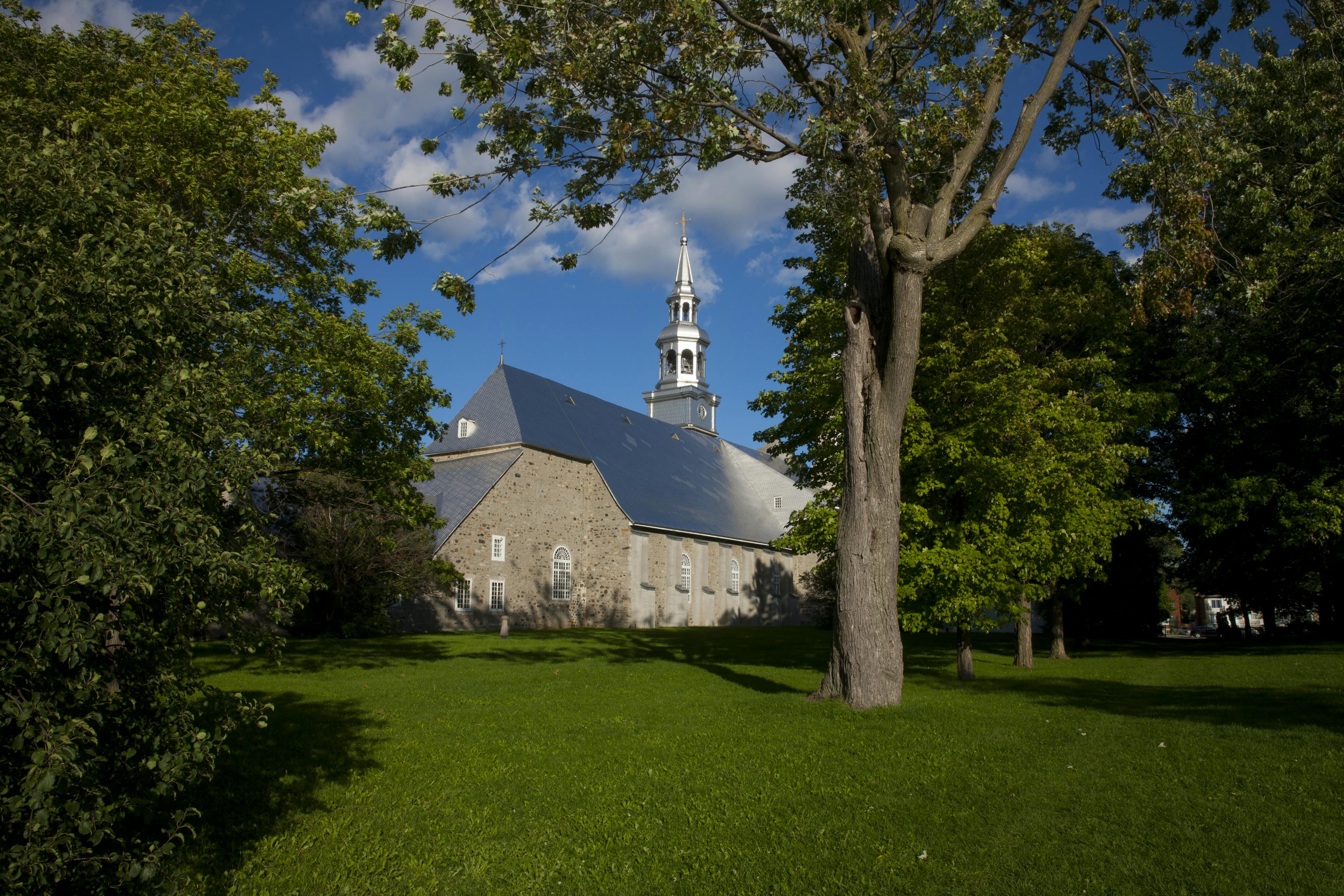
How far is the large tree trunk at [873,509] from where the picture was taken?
33.7 ft

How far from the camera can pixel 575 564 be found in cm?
3491

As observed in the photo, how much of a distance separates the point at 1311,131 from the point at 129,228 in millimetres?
19763

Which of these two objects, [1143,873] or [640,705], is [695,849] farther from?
[640,705]

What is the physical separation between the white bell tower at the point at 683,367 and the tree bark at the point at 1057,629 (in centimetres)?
3037

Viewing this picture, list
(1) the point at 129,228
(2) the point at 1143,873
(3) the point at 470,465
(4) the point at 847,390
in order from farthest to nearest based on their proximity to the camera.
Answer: (3) the point at 470,465 < (4) the point at 847,390 < (2) the point at 1143,873 < (1) the point at 129,228

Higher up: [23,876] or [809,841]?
[23,876]

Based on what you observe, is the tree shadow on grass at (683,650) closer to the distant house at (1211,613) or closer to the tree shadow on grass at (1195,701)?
the tree shadow on grass at (1195,701)

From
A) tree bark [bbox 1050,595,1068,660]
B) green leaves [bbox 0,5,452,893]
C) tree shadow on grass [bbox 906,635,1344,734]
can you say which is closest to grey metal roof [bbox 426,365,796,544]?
tree bark [bbox 1050,595,1068,660]

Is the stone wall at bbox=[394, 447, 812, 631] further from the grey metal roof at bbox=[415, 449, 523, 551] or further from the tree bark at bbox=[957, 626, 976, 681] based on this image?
the tree bark at bbox=[957, 626, 976, 681]

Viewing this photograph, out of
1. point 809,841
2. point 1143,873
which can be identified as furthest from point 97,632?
point 1143,873

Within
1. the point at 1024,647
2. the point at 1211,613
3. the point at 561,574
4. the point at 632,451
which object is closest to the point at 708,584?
the point at 632,451

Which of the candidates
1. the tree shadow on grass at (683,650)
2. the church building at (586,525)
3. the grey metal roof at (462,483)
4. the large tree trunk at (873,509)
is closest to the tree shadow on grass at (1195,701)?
the large tree trunk at (873,509)

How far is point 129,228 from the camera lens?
12.5ft

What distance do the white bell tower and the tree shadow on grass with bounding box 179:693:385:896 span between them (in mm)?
40913
